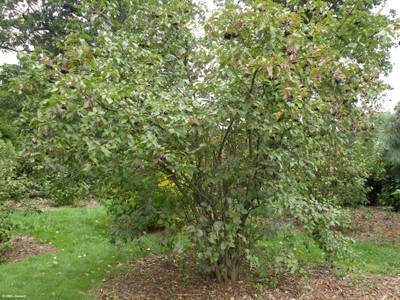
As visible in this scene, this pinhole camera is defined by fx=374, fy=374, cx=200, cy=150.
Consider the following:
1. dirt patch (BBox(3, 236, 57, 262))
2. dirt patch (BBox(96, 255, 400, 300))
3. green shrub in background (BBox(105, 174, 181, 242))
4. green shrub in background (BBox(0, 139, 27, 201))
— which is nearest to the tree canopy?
green shrub in background (BBox(105, 174, 181, 242))

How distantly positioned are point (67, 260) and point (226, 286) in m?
2.33

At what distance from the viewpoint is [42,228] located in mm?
6543

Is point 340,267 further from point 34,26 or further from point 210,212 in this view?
point 34,26

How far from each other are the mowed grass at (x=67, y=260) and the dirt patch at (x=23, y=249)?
0.14 m

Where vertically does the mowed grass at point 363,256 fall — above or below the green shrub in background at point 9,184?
below

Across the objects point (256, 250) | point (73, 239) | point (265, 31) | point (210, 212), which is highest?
point (265, 31)

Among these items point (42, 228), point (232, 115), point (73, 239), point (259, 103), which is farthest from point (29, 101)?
point (42, 228)

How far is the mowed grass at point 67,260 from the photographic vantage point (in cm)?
411

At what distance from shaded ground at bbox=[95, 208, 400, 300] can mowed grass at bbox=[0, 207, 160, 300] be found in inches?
11.0

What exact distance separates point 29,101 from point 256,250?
2.60 meters

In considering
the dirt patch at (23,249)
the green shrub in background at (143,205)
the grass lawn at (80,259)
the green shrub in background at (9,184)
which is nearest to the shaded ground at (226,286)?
the grass lawn at (80,259)

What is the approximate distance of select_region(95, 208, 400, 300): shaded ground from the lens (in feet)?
13.0

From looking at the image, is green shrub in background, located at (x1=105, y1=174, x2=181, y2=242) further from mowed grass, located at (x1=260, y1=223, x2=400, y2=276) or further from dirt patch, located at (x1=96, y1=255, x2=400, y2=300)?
mowed grass, located at (x1=260, y1=223, x2=400, y2=276)

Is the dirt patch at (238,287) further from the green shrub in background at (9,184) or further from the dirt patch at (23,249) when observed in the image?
the green shrub in background at (9,184)
